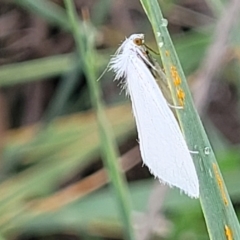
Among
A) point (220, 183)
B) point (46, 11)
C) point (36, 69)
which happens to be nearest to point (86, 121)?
point (36, 69)

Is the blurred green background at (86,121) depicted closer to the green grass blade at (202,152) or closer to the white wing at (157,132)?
the white wing at (157,132)

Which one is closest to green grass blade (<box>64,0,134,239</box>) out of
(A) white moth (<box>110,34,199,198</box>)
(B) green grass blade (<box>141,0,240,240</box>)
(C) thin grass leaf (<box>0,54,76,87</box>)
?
(A) white moth (<box>110,34,199,198</box>)

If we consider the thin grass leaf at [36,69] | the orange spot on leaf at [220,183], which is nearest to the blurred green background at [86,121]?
the thin grass leaf at [36,69]

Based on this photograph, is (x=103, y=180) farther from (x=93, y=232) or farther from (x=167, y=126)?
(x=167, y=126)

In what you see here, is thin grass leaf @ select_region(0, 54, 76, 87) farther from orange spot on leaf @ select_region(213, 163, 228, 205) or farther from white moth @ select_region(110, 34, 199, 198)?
orange spot on leaf @ select_region(213, 163, 228, 205)

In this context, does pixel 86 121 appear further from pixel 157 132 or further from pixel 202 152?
pixel 202 152

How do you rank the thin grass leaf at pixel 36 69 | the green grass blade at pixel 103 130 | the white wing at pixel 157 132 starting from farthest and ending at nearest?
the thin grass leaf at pixel 36 69, the green grass blade at pixel 103 130, the white wing at pixel 157 132
